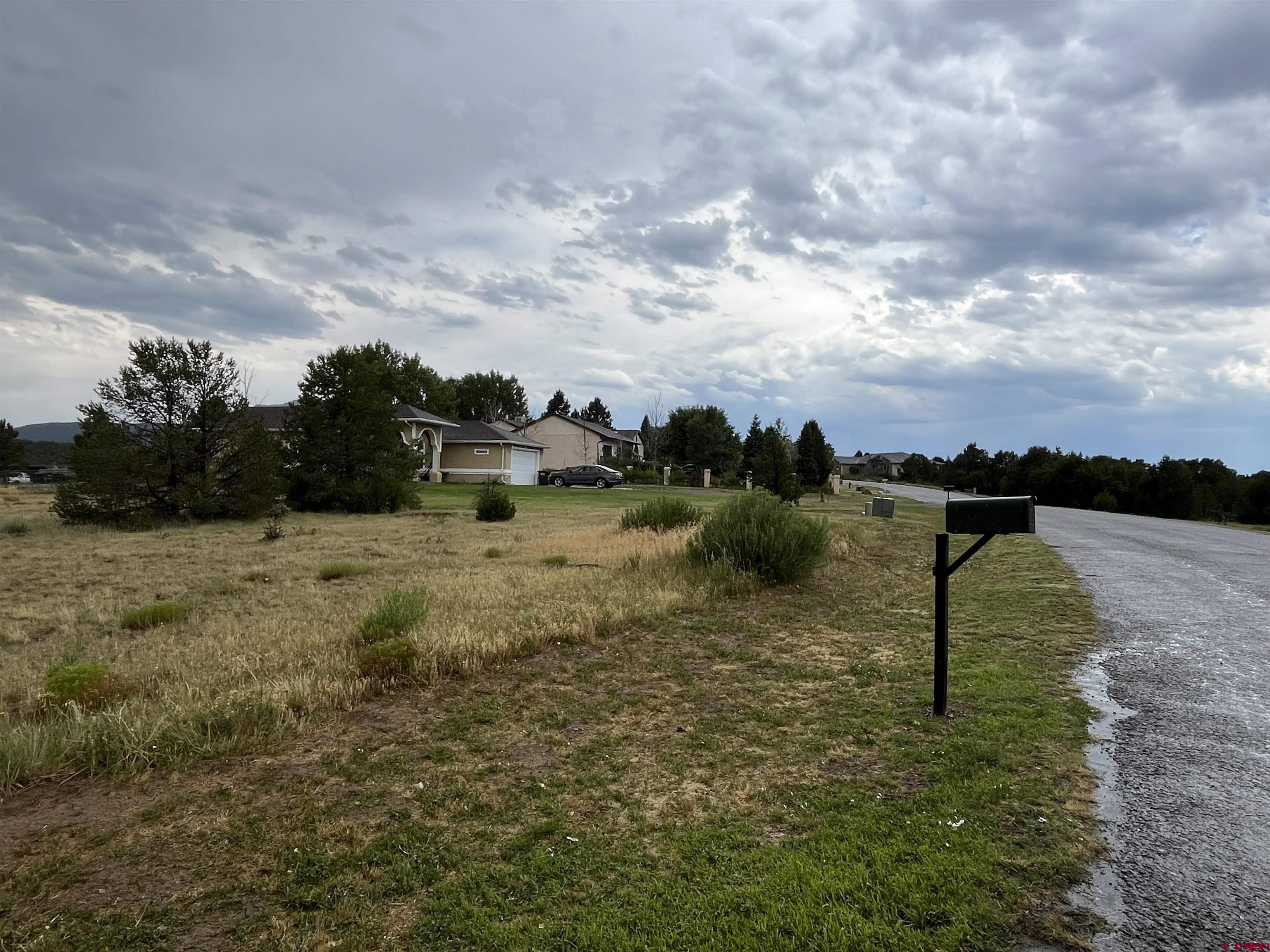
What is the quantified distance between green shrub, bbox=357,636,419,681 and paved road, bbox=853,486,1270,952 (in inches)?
174

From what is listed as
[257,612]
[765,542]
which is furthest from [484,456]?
[765,542]

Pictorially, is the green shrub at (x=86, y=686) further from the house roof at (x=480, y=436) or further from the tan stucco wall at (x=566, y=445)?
the tan stucco wall at (x=566, y=445)

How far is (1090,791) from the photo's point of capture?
3.41m

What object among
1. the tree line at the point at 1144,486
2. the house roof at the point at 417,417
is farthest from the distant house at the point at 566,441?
the tree line at the point at 1144,486

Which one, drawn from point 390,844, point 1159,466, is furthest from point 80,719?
point 1159,466

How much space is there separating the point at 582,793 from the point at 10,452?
263ft

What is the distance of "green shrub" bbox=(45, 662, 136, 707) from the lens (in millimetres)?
4820

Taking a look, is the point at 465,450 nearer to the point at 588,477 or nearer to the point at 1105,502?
the point at 588,477

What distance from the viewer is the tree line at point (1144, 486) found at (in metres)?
33.3

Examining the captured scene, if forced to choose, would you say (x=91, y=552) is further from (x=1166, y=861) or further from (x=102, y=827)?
(x=1166, y=861)

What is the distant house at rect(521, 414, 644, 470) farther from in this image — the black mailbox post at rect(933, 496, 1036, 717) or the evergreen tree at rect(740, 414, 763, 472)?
the black mailbox post at rect(933, 496, 1036, 717)

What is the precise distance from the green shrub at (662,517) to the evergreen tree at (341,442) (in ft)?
40.1

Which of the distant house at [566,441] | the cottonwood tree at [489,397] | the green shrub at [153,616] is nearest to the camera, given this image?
the green shrub at [153,616]

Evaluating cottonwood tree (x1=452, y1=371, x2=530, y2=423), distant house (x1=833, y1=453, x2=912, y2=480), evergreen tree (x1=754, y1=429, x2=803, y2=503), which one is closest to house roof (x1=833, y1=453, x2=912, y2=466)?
distant house (x1=833, y1=453, x2=912, y2=480)
